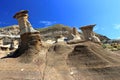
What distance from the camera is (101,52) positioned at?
78.6 feet

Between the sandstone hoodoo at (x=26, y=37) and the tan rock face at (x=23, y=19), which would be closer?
the sandstone hoodoo at (x=26, y=37)

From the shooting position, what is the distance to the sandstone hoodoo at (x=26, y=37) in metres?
24.3

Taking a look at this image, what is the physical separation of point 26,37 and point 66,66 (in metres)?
5.41

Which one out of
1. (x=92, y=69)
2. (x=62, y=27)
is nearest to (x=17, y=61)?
(x=92, y=69)

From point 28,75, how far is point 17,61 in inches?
137

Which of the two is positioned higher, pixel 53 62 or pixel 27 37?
pixel 27 37

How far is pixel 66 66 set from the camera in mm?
21281

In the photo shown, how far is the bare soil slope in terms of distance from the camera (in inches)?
765

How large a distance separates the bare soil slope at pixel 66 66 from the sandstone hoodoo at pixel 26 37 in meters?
0.85

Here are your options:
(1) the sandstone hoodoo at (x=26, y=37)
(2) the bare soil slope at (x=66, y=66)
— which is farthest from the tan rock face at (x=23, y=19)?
(2) the bare soil slope at (x=66, y=66)

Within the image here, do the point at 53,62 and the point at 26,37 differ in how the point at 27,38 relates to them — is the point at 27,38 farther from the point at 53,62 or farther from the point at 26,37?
the point at 53,62

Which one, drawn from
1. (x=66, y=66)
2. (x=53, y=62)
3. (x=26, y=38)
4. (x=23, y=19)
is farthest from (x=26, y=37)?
(x=66, y=66)

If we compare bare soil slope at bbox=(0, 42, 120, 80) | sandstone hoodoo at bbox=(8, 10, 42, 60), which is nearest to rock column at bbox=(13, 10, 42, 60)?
sandstone hoodoo at bbox=(8, 10, 42, 60)

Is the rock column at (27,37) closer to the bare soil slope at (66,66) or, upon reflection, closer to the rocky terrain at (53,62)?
the rocky terrain at (53,62)
